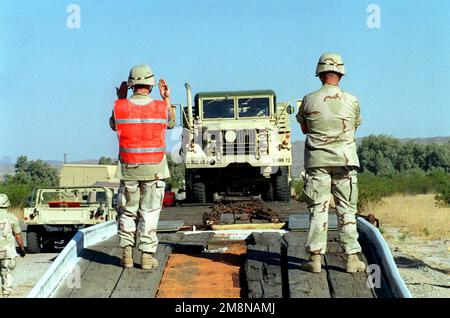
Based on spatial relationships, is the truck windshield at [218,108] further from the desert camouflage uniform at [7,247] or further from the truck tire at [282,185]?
the desert camouflage uniform at [7,247]

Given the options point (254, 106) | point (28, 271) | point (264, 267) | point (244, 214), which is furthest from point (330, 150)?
point (254, 106)

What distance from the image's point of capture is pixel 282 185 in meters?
16.6

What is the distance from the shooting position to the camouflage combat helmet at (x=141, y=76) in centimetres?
597

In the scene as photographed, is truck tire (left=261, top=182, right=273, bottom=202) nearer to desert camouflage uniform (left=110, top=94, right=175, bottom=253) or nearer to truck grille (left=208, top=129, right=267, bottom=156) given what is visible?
truck grille (left=208, top=129, right=267, bottom=156)

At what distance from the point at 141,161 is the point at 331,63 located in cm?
156

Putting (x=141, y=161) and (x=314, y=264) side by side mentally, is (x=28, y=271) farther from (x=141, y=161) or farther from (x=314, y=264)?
(x=314, y=264)

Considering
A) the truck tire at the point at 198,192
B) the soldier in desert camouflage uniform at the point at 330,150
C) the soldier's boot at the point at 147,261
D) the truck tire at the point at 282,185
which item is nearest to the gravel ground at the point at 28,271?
the truck tire at the point at 198,192

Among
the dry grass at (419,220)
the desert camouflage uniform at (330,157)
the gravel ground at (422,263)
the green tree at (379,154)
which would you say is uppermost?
the desert camouflage uniform at (330,157)

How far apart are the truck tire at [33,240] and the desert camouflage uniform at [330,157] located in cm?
1114
